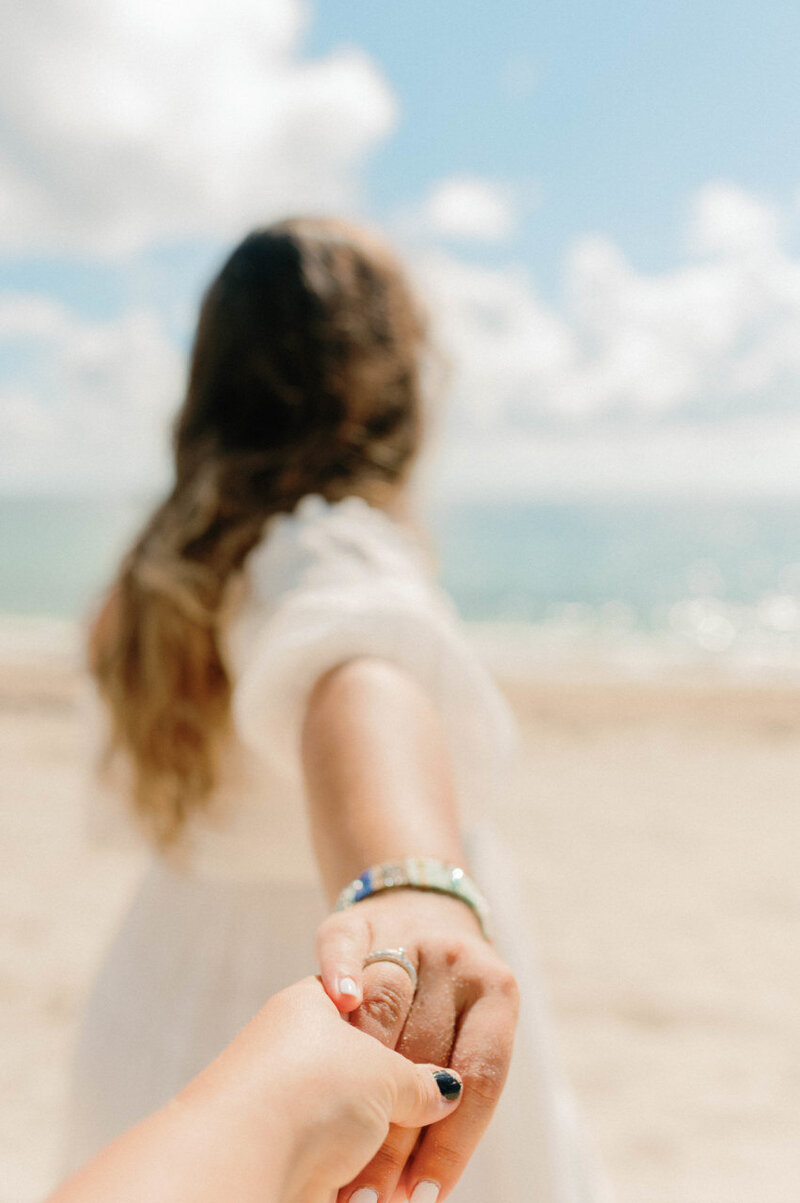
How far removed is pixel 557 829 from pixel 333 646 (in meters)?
5.52

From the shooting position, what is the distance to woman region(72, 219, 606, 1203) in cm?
104

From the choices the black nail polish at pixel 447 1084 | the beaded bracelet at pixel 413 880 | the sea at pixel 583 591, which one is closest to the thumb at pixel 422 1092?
the black nail polish at pixel 447 1084

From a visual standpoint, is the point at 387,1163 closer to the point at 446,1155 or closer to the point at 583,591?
the point at 446,1155

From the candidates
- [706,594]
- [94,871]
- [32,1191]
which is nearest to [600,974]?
[32,1191]

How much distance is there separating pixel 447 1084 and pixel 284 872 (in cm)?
87

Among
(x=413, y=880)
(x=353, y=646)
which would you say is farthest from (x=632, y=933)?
(x=413, y=880)

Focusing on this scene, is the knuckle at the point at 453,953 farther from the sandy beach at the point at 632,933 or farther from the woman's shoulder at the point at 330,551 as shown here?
the sandy beach at the point at 632,933

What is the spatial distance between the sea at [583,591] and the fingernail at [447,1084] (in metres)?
1.21

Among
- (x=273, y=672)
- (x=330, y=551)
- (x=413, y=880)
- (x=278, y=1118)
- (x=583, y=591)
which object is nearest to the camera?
(x=278, y=1118)

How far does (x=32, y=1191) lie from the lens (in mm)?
2684

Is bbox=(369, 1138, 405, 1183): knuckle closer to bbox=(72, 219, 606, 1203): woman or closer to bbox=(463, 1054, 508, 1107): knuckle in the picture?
bbox=(463, 1054, 508, 1107): knuckle

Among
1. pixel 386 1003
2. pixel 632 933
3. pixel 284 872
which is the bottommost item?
pixel 386 1003

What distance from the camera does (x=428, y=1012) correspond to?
0.68 metres

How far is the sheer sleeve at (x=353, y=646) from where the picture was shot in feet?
3.34
